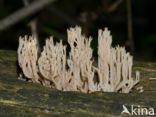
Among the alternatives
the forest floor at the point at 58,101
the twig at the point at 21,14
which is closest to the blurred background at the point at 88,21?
the twig at the point at 21,14

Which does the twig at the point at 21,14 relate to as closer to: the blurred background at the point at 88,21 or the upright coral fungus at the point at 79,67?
the blurred background at the point at 88,21

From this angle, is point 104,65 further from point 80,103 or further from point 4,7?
point 4,7

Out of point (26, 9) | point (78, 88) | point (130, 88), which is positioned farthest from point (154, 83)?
point (26, 9)

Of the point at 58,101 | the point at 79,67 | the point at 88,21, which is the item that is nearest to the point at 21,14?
the point at 88,21

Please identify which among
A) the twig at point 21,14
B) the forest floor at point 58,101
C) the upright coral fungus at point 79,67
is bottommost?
the forest floor at point 58,101

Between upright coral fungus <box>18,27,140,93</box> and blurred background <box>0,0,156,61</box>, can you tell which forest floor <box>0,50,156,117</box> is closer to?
upright coral fungus <box>18,27,140,93</box>

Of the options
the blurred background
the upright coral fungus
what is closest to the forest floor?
the upright coral fungus

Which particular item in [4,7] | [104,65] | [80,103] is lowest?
[80,103]
